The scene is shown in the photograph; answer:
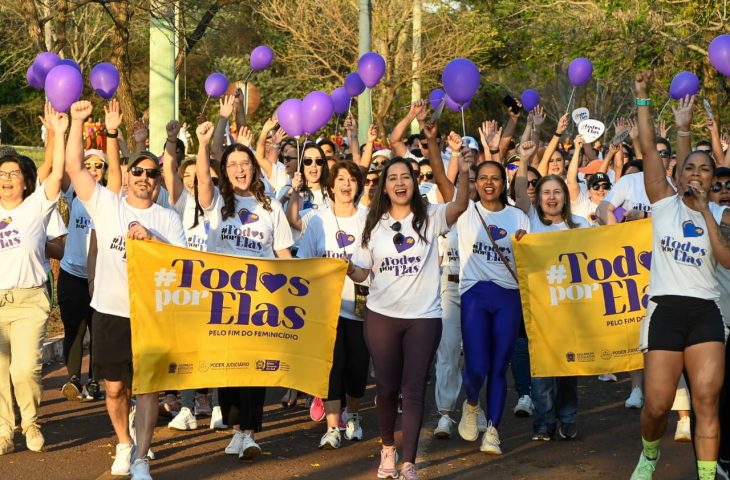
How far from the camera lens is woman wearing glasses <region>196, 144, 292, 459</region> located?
838cm

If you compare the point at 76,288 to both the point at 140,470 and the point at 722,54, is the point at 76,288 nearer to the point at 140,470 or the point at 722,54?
the point at 140,470

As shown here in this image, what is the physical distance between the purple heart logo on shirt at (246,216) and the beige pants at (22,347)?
144 cm

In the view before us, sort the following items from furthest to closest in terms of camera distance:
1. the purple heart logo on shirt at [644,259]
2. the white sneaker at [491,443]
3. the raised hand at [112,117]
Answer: the purple heart logo on shirt at [644,259] → the white sneaker at [491,443] → the raised hand at [112,117]

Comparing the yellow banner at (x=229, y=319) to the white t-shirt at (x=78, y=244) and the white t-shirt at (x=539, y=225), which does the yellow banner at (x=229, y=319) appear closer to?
the white t-shirt at (x=539, y=225)

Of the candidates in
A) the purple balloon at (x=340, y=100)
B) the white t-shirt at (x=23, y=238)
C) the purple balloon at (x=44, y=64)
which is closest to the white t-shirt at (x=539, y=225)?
the white t-shirt at (x=23, y=238)

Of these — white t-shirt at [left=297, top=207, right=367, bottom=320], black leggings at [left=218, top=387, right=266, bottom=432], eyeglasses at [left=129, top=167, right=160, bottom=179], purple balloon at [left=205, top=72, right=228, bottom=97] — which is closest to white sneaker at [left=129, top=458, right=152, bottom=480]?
black leggings at [left=218, top=387, right=266, bottom=432]

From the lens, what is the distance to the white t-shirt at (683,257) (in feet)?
22.4

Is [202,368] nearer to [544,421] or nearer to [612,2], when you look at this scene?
[544,421]

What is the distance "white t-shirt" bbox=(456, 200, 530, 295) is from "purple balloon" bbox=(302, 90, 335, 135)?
9.48ft

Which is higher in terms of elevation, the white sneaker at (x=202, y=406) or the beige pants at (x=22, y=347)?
the beige pants at (x=22, y=347)

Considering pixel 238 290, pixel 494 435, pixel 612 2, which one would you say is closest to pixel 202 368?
pixel 238 290

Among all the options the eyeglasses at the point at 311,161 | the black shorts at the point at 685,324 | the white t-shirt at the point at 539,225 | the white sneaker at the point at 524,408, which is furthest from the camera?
the eyeglasses at the point at 311,161

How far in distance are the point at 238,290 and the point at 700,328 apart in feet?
9.78

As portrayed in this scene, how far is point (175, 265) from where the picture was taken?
7.78 m
